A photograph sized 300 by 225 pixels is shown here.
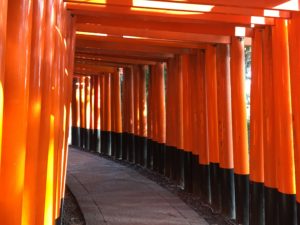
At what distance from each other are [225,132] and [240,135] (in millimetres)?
613

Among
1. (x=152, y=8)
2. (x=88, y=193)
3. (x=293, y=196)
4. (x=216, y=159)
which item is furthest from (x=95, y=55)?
(x=293, y=196)

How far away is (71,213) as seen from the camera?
7.49 metres

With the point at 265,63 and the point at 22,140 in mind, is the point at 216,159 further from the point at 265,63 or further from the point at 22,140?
the point at 22,140

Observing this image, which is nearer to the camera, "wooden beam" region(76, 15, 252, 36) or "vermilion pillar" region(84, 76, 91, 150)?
"wooden beam" region(76, 15, 252, 36)

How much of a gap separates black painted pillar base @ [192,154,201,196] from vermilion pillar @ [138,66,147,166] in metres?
3.56

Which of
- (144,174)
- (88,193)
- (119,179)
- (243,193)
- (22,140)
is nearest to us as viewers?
(22,140)

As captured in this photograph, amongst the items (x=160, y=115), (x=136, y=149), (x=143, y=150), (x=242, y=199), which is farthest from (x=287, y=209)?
(x=136, y=149)

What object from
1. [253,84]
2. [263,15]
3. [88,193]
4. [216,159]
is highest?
[263,15]

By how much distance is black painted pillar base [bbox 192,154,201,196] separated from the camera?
8.94 m

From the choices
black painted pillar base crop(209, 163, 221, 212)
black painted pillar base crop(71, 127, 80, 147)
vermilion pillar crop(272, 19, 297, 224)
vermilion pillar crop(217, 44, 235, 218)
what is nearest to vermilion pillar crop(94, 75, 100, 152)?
black painted pillar base crop(71, 127, 80, 147)

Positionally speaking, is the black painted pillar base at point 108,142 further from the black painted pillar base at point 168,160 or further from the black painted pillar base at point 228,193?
the black painted pillar base at point 228,193

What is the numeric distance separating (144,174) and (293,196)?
6320mm

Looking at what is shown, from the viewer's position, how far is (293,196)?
557 centimetres

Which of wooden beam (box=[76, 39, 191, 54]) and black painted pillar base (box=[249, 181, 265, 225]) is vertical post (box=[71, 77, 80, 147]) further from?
black painted pillar base (box=[249, 181, 265, 225])
